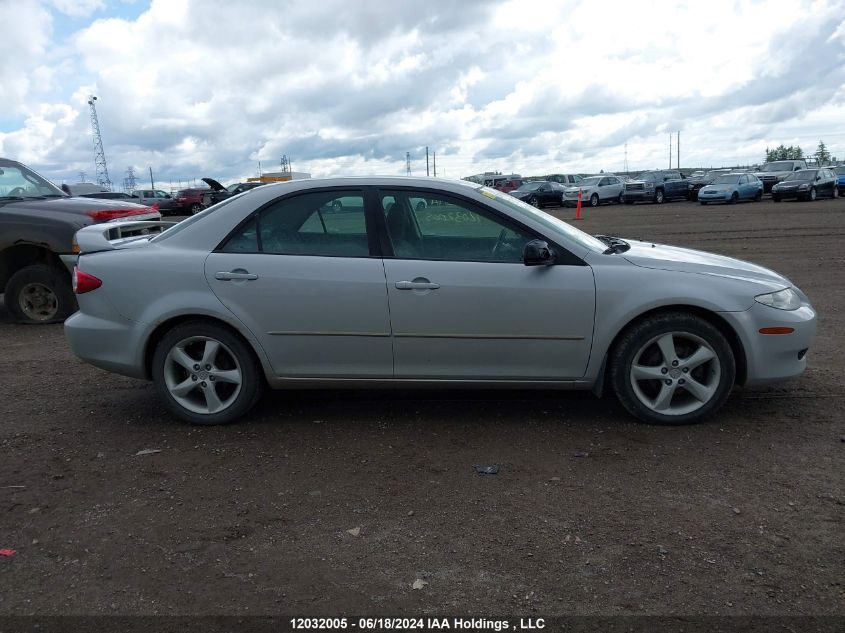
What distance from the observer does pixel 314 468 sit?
4.00 m

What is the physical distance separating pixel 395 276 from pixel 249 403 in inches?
50.5

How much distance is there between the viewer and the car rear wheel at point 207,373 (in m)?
4.53

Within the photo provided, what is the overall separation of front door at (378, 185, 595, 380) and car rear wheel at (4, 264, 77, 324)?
5415 mm

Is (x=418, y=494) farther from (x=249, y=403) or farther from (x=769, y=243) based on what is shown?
(x=769, y=243)

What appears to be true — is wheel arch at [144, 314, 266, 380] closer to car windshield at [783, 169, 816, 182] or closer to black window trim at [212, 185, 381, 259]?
black window trim at [212, 185, 381, 259]

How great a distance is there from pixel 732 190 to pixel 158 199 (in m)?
31.4

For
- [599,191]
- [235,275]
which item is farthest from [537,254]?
[599,191]

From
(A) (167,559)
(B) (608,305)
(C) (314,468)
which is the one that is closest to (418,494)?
(C) (314,468)

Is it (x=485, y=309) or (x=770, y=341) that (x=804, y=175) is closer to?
(x=770, y=341)

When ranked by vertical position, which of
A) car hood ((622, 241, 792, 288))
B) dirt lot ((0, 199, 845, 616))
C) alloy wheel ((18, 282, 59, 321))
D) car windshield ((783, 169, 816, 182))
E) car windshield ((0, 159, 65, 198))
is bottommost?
dirt lot ((0, 199, 845, 616))

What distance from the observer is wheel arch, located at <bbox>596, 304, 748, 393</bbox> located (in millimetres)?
4340

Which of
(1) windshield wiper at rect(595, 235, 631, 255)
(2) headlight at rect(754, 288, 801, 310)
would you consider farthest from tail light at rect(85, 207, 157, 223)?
(2) headlight at rect(754, 288, 801, 310)

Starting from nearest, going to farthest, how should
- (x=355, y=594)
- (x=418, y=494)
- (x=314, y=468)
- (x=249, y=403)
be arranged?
(x=355, y=594) < (x=418, y=494) < (x=314, y=468) < (x=249, y=403)

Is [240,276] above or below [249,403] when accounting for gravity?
above
